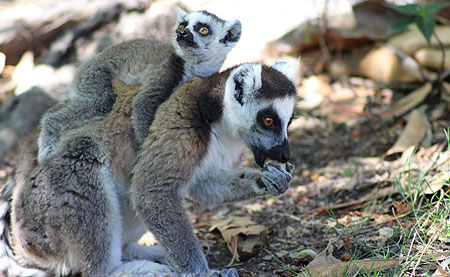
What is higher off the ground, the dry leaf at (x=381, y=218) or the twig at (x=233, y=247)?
the dry leaf at (x=381, y=218)

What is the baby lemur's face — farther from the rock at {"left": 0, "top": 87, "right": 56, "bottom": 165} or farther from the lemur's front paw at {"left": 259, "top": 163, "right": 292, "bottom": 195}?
the rock at {"left": 0, "top": 87, "right": 56, "bottom": 165}

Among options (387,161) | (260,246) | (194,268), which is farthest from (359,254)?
(387,161)

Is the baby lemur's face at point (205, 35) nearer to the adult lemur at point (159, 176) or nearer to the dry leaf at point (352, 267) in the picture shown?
the adult lemur at point (159, 176)

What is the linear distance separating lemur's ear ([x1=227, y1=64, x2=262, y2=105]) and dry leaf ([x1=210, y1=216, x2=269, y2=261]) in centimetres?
175

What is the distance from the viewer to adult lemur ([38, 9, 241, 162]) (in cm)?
563

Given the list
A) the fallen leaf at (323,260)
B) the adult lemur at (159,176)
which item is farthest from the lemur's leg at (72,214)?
the fallen leaf at (323,260)

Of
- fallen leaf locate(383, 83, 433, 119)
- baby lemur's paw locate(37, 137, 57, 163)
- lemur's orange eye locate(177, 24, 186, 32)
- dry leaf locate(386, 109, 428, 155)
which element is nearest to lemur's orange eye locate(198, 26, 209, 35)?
lemur's orange eye locate(177, 24, 186, 32)

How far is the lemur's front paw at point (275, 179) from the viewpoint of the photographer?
5.13 metres

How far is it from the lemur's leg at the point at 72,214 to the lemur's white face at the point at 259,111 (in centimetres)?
148

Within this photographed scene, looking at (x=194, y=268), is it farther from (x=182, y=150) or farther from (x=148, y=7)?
(x=148, y=7)

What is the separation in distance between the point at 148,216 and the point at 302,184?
3.36 meters

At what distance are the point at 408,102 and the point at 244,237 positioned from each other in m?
4.42

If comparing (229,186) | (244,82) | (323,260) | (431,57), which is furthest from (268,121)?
(431,57)

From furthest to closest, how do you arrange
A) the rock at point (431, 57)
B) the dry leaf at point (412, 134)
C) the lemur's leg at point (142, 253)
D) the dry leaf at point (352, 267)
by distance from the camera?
the rock at point (431, 57) → the dry leaf at point (412, 134) → the lemur's leg at point (142, 253) → the dry leaf at point (352, 267)
